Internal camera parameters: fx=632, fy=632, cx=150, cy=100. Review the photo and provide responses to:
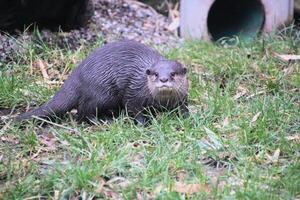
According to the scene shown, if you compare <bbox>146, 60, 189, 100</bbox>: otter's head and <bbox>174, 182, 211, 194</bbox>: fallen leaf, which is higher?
<bbox>146, 60, 189, 100</bbox>: otter's head

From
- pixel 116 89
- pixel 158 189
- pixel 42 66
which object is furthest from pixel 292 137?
pixel 42 66

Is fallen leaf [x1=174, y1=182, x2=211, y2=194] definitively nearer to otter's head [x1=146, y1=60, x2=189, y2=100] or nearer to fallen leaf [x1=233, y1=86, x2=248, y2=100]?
otter's head [x1=146, y1=60, x2=189, y2=100]

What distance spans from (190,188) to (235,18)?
388cm

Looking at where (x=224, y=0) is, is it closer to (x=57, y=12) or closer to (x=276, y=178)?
(x=57, y=12)

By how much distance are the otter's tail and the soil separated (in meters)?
1.12

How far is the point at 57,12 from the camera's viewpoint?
18.9 feet

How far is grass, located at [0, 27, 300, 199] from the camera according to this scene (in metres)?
3.18

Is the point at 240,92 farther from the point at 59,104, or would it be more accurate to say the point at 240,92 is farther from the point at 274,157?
the point at 59,104

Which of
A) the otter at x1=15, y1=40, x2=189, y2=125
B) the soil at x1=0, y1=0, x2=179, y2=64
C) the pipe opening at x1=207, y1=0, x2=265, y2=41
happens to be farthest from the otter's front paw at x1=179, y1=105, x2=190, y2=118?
the pipe opening at x1=207, y1=0, x2=265, y2=41

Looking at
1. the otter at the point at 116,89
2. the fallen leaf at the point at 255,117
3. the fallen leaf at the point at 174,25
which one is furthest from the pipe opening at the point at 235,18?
the fallen leaf at the point at 255,117

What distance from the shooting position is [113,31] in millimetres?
6172

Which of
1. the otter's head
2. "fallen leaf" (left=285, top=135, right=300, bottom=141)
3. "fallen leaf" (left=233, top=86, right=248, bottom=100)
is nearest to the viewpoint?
"fallen leaf" (left=285, top=135, right=300, bottom=141)

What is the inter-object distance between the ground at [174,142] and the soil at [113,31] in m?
0.24

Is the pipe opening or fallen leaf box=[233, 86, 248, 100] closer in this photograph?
fallen leaf box=[233, 86, 248, 100]
